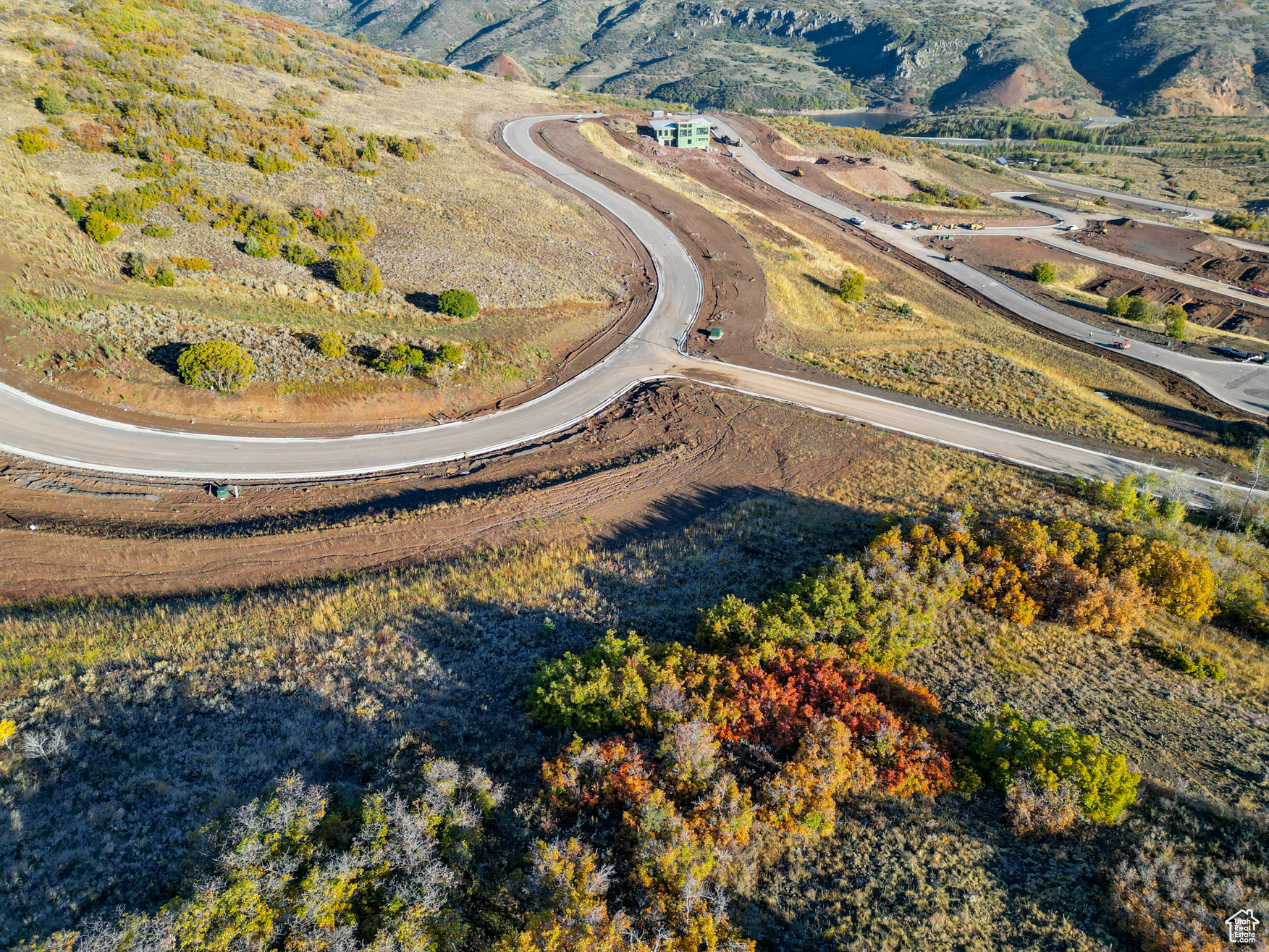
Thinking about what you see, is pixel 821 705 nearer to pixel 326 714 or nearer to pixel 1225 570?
pixel 326 714

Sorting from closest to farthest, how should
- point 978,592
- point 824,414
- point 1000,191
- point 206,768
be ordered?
point 206,768 → point 978,592 → point 824,414 → point 1000,191

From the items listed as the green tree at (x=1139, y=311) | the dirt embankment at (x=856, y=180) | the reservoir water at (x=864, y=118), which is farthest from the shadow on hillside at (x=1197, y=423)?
the reservoir water at (x=864, y=118)

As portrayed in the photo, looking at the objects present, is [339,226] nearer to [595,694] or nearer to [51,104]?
[51,104]

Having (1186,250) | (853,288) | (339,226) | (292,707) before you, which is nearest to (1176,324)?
(853,288)

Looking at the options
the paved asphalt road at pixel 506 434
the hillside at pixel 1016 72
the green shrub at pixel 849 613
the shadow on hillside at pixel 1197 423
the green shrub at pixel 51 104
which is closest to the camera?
the green shrub at pixel 849 613

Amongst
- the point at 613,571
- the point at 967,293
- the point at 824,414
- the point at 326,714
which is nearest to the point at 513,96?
the point at 967,293

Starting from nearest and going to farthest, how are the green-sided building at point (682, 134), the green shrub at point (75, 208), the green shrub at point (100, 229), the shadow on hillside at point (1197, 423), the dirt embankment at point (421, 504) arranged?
1. the dirt embankment at point (421, 504)
2. the green shrub at point (100, 229)
3. the green shrub at point (75, 208)
4. the shadow on hillside at point (1197, 423)
5. the green-sided building at point (682, 134)

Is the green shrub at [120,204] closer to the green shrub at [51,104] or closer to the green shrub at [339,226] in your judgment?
the green shrub at [339,226]

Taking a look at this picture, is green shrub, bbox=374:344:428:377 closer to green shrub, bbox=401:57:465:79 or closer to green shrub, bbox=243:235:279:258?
green shrub, bbox=243:235:279:258
